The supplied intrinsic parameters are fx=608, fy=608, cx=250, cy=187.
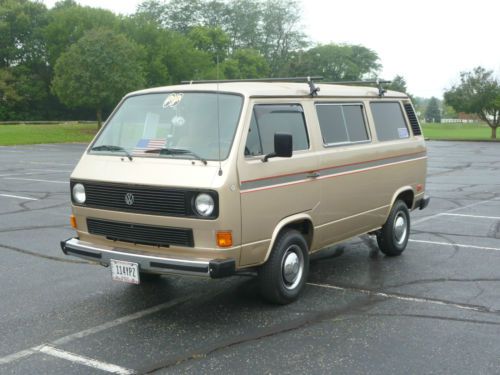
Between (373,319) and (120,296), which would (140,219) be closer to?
(120,296)

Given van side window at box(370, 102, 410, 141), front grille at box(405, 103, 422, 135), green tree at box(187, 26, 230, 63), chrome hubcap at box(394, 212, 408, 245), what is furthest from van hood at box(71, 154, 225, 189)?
green tree at box(187, 26, 230, 63)

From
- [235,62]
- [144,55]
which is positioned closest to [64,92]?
[144,55]

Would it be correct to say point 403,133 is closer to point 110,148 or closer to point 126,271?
point 110,148

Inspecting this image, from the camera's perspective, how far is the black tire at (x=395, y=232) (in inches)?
309

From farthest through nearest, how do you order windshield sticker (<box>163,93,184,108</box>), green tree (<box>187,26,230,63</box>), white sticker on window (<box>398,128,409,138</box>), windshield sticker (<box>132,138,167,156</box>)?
green tree (<box>187,26,230,63</box>) < white sticker on window (<box>398,128,409,138</box>) < windshield sticker (<box>163,93,184,108</box>) < windshield sticker (<box>132,138,167,156</box>)

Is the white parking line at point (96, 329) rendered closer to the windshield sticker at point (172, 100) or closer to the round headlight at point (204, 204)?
the round headlight at point (204, 204)

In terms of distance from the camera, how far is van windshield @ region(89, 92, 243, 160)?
5.55 metres

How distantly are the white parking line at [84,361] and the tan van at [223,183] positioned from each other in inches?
35.5

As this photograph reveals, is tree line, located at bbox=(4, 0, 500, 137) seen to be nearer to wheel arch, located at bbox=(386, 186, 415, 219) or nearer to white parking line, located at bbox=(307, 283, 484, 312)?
wheel arch, located at bbox=(386, 186, 415, 219)

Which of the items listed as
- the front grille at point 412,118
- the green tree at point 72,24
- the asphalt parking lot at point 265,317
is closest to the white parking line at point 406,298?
the asphalt parking lot at point 265,317

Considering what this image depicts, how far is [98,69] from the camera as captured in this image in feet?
157

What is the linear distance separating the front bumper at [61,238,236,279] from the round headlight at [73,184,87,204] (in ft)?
1.80

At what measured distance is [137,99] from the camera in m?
6.40

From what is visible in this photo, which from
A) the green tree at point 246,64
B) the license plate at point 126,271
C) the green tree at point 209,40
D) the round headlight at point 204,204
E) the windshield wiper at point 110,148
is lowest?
the license plate at point 126,271
